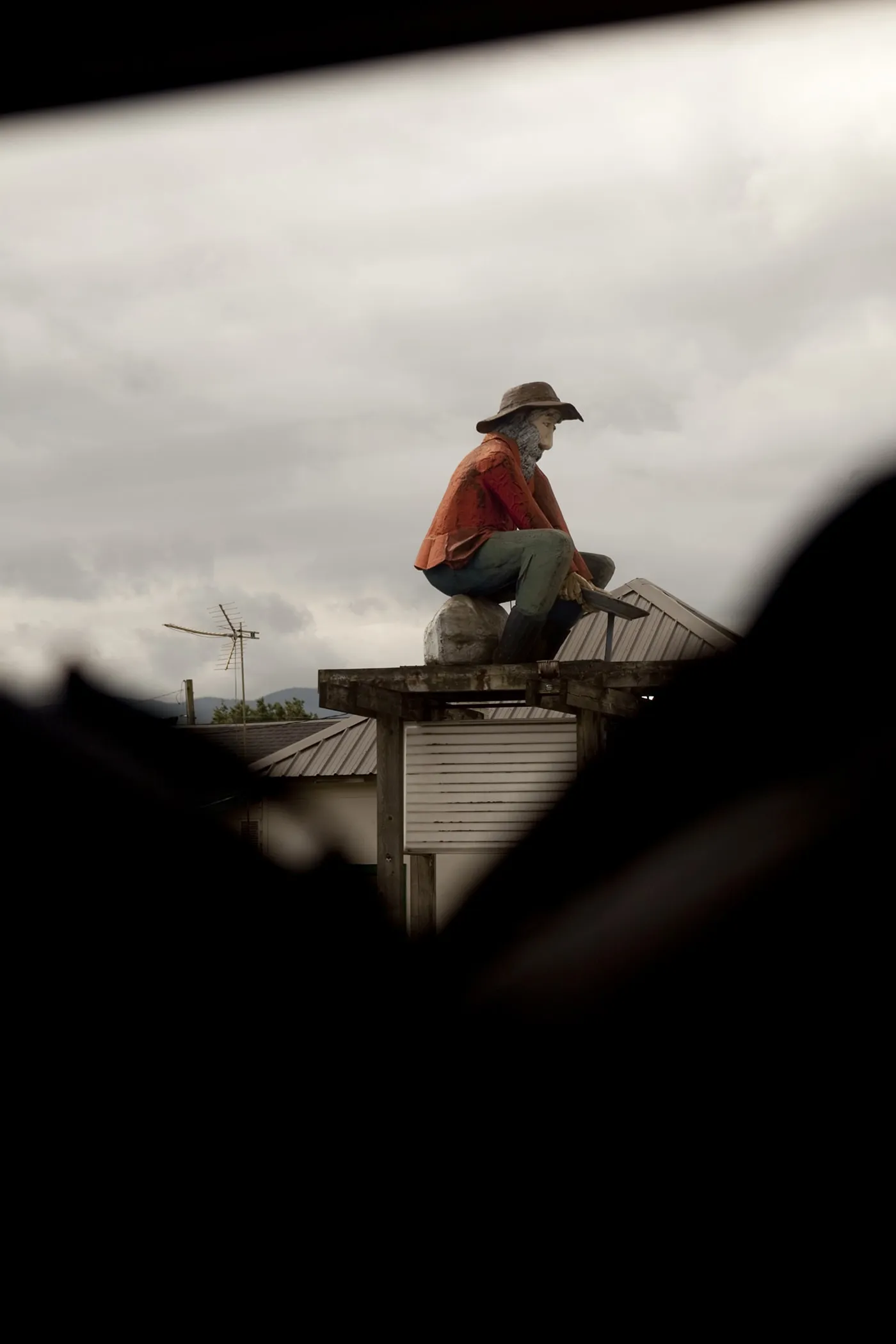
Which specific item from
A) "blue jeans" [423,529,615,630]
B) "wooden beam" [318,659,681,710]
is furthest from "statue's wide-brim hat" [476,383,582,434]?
"wooden beam" [318,659,681,710]

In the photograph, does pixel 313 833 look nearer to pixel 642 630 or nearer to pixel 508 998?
pixel 508 998

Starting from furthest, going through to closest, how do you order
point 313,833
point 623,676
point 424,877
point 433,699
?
1. point 424,877
2. point 433,699
3. point 623,676
4. point 313,833

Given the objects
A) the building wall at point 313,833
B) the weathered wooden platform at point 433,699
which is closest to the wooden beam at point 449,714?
the weathered wooden platform at point 433,699

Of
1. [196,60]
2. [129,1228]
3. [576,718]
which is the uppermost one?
[576,718]

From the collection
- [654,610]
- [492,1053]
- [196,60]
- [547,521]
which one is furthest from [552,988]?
[654,610]

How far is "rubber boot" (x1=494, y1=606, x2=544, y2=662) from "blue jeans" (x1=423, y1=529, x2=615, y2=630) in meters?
0.04

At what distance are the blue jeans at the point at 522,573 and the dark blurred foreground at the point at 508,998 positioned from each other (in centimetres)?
528

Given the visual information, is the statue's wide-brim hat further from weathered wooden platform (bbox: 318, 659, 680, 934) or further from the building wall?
the building wall

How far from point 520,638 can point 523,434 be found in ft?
3.72

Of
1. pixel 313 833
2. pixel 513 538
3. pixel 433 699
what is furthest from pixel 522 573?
pixel 313 833

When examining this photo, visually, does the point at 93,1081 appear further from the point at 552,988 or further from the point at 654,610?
the point at 654,610

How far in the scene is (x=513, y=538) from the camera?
5.79m

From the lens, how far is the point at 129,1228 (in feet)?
1.40

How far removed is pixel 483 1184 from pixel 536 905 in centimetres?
11
